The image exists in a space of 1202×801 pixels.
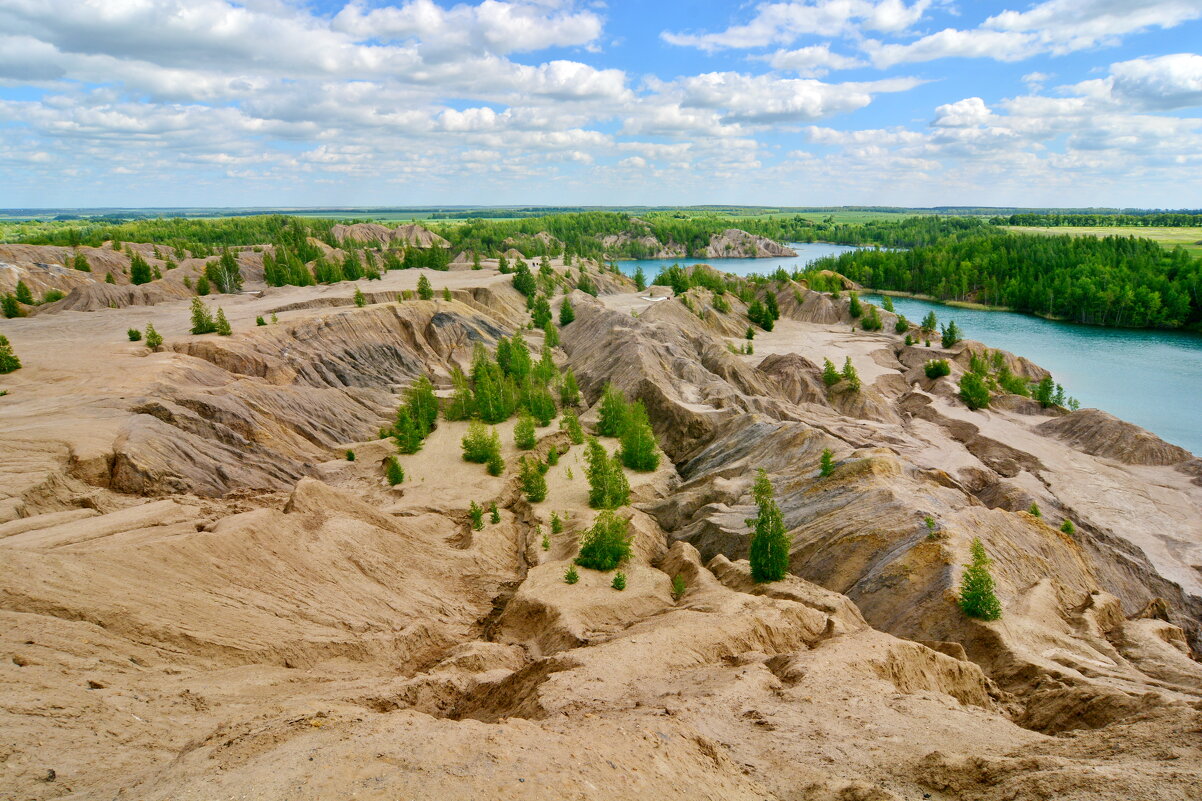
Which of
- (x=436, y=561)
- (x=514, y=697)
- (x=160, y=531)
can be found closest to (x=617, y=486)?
(x=436, y=561)

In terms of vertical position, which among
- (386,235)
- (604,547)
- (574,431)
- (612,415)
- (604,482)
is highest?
(386,235)

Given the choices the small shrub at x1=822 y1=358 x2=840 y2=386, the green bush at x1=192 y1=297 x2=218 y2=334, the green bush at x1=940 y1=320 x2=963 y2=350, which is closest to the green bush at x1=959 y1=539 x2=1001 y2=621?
the small shrub at x1=822 y1=358 x2=840 y2=386

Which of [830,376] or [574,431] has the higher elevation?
[830,376]

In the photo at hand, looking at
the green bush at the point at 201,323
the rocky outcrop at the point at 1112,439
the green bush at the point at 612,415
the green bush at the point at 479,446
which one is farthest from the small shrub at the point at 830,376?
the green bush at the point at 201,323

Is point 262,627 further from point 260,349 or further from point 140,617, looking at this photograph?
point 260,349

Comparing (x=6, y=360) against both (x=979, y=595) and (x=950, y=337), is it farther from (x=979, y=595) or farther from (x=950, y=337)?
(x=950, y=337)

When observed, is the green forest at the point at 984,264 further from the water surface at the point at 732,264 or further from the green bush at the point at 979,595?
the green bush at the point at 979,595

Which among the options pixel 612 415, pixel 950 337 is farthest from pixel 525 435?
pixel 950 337
